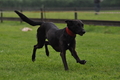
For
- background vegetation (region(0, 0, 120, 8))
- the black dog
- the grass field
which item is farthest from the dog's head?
background vegetation (region(0, 0, 120, 8))

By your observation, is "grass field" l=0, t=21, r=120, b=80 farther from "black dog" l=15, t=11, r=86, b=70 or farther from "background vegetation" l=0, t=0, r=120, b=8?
"background vegetation" l=0, t=0, r=120, b=8

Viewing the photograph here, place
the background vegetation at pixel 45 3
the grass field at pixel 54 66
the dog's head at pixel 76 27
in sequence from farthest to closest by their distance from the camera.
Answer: the background vegetation at pixel 45 3 → the dog's head at pixel 76 27 → the grass field at pixel 54 66

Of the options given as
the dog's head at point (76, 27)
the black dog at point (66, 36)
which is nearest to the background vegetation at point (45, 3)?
the black dog at point (66, 36)

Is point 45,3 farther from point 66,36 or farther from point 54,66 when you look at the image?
point 66,36

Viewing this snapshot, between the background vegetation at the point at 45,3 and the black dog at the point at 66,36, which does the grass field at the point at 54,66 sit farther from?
the background vegetation at the point at 45,3

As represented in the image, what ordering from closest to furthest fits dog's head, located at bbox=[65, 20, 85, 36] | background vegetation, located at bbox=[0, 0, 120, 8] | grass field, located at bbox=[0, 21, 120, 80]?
grass field, located at bbox=[0, 21, 120, 80]
dog's head, located at bbox=[65, 20, 85, 36]
background vegetation, located at bbox=[0, 0, 120, 8]

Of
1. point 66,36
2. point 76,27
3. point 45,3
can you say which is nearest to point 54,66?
point 66,36

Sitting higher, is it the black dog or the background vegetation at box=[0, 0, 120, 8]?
the black dog

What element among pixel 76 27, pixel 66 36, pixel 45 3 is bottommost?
pixel 45 3

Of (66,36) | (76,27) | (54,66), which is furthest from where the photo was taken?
(54,66)

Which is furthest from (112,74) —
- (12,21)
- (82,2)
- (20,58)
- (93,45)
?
(82,2)

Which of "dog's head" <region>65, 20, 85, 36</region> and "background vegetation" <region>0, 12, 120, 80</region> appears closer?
"background vegetation" <region>0, 12, 120, 80</region>

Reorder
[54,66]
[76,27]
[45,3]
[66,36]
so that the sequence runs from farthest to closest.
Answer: [45,3]
[54,66]
[66,36]
[76,27]

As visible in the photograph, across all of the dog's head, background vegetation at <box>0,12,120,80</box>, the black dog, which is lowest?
background vegetation at <box>0,12,120,80</box>
